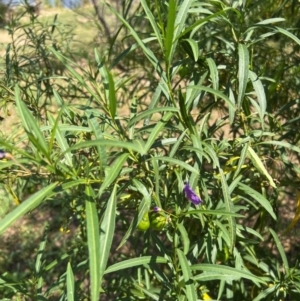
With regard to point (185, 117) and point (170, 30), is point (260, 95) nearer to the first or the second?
point (185, 117)

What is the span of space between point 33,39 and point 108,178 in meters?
1.08

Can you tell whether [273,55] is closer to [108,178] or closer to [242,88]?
[242,88]

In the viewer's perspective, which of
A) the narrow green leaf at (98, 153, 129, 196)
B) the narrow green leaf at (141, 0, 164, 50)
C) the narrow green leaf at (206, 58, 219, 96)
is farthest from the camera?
the narrow green leaf at (206, 58, 219, 96)

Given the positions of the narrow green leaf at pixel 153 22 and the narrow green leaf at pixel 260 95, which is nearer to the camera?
the narrow green leaf at pixel 153 22

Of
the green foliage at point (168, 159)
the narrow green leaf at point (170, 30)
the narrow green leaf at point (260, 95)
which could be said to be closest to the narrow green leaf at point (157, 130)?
the green foliage at point (168, 159)

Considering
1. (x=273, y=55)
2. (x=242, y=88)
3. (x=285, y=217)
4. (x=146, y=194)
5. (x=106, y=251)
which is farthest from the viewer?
(x=285, y=217)

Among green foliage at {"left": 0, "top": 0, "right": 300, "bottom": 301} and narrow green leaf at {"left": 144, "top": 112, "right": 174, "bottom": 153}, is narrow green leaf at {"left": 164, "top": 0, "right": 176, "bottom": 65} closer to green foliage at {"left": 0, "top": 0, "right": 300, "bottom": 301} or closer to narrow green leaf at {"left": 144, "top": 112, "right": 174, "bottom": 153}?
green foliage at {"left": 0, "top": 0, "right": 300, "bottom": 301}

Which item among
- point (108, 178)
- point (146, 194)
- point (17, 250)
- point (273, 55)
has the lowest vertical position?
point (17, 250)

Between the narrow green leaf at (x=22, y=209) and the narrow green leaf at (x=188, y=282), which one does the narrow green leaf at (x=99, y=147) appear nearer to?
the narrow green leaf at (x=22, y=209)

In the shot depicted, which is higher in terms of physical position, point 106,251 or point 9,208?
point 106,251

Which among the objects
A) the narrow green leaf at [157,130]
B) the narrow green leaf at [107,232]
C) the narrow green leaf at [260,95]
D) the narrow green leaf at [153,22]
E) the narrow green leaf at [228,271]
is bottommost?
the narrow green leaf at [228,271]

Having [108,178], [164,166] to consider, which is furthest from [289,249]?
[108,178]

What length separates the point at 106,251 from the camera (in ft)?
2.39

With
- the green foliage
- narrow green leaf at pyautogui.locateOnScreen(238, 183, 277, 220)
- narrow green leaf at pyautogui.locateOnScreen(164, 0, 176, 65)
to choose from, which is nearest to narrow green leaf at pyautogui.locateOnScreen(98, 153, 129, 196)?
the green foliage
